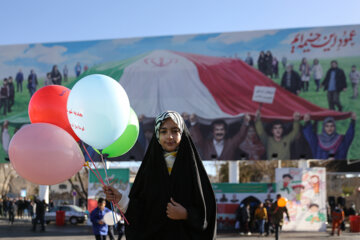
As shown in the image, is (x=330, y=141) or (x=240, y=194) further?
(x=330, y=141)

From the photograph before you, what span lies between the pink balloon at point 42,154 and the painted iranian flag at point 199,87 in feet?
67.0

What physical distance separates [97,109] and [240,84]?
21.0 meters

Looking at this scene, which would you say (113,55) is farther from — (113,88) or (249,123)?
(113,88)

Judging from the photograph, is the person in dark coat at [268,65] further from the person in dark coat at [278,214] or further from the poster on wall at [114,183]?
the person in dark coat at [278,214]

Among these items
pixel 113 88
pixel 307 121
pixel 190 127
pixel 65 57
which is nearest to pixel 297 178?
pixel 307 121

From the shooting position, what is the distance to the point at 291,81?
82.8 feet

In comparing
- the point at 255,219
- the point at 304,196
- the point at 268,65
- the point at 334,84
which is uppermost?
the point at 268,65

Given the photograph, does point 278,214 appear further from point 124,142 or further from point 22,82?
point 22,82

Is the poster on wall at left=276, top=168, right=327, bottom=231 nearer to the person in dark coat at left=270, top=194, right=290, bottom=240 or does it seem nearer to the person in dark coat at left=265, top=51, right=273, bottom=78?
the person in dark coat at left=270, top=194, right=290, bottom=240

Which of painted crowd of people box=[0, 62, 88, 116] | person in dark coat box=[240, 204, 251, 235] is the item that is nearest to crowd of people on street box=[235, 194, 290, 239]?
person in dark coat box=[240, 204, 251, 235]

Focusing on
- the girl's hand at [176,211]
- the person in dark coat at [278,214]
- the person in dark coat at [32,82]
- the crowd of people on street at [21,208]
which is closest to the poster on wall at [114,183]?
the crowd of people on street at [21,208]

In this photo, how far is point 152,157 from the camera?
3646 millimetres

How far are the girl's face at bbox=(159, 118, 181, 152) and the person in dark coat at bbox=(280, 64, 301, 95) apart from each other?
22221 millimetres

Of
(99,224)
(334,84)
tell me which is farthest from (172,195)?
(334,84)
